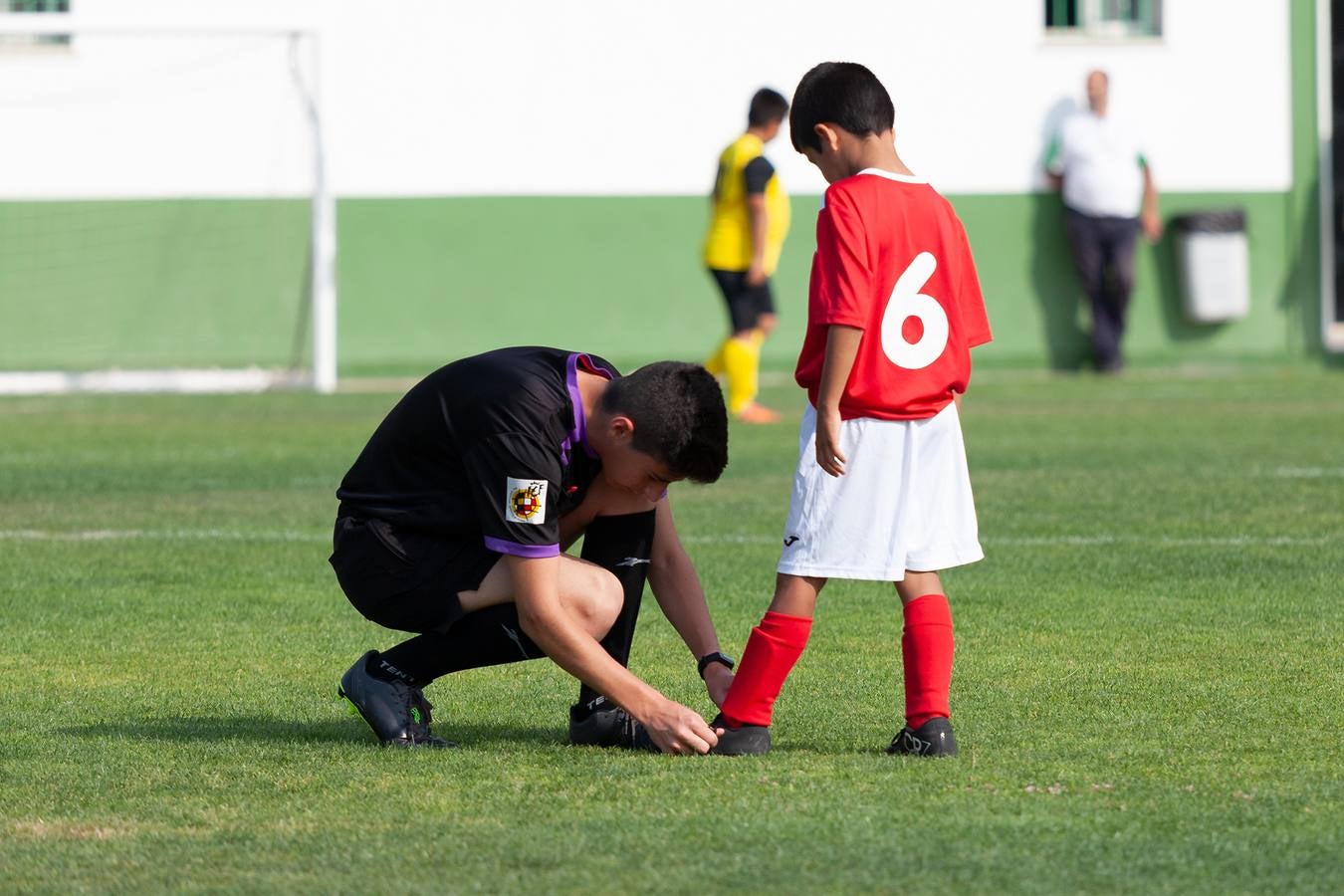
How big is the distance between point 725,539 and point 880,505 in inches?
145

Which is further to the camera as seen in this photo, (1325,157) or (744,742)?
(1325,157)

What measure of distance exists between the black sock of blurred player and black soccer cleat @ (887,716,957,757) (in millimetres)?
684

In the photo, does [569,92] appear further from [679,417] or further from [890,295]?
[679,417]

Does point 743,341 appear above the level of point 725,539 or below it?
above

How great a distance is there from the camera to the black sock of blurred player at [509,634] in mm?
4621

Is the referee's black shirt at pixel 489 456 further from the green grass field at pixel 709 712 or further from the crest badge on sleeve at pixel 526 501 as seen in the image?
the green grass field at pixel 709 712

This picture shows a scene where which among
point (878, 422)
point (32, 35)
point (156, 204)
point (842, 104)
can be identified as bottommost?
point (878, 422)

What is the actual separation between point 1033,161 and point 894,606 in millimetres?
12064

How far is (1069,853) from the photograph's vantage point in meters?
3.64

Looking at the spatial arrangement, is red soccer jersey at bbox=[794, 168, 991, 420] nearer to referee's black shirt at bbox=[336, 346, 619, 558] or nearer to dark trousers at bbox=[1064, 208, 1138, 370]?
referee's black shirt at bbox=[336, 346, 619, 558]

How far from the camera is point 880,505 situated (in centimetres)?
443

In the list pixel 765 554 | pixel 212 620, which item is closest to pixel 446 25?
pixel 765 554

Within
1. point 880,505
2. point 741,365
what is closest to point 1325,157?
point 741,365

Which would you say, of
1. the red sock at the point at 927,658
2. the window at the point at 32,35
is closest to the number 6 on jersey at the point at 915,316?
the red sock at the point at 927,658
